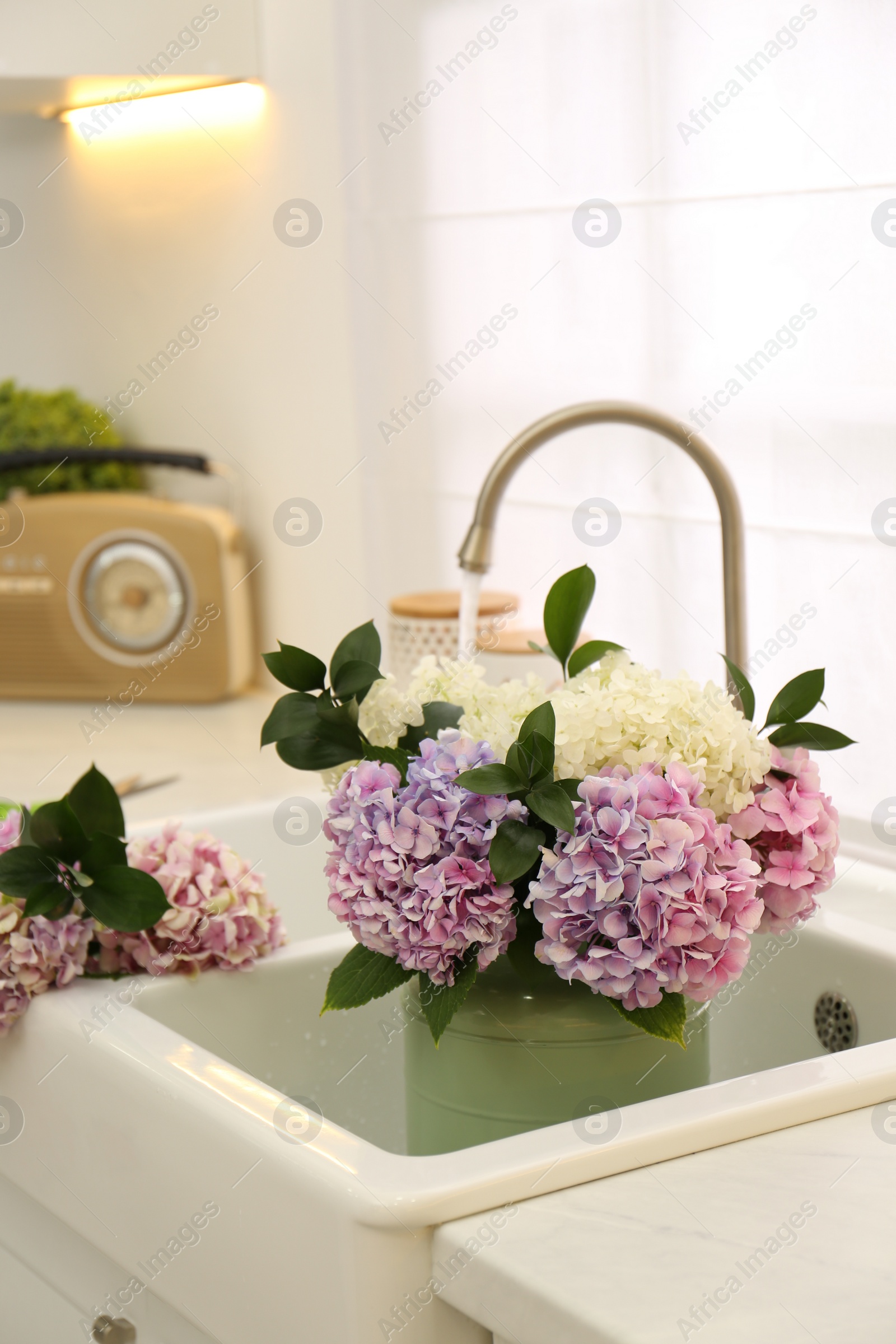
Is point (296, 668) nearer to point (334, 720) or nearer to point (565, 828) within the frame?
point (334, 720)

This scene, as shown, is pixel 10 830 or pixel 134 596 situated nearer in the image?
pixel 10 830

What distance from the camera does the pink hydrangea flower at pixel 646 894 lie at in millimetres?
534

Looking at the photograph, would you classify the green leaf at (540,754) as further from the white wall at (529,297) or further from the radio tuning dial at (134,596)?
the radio tuning dial at (134,596)

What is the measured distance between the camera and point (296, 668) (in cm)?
62

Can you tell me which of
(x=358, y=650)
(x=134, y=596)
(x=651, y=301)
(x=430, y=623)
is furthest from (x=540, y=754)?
(x=134, y=596)

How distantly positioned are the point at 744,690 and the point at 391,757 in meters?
0.15

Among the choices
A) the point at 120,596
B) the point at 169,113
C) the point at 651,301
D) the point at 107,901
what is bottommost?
the point at 120,596

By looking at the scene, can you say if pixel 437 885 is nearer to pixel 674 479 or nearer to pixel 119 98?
pixel 674 479

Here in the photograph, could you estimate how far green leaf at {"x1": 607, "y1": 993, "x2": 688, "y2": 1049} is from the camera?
0.55m

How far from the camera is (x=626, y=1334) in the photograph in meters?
0.41

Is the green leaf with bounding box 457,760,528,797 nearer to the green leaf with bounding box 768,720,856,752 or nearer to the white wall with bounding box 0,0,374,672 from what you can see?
the green leaf with bounding box 768,720,856,752

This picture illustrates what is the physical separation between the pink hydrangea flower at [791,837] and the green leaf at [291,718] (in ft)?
0.59

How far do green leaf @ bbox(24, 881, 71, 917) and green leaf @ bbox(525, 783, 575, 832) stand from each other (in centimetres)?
25

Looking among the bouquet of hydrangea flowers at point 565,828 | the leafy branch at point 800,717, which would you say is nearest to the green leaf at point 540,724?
the bouquet of hydrangea flowers at point 565,828
